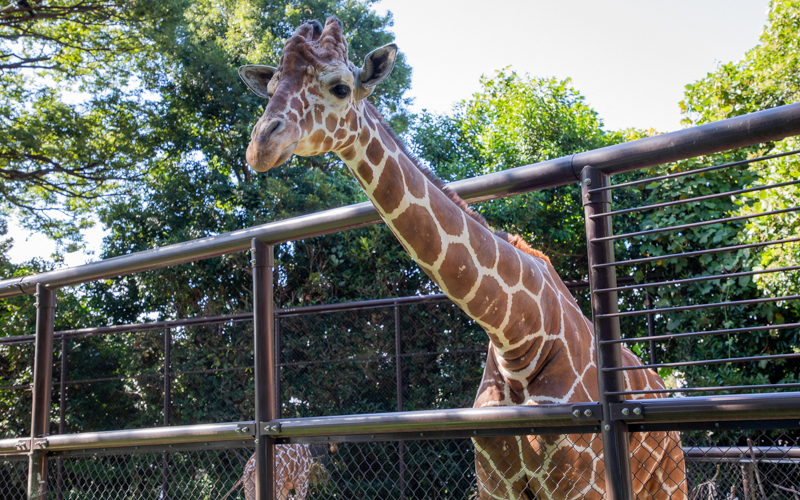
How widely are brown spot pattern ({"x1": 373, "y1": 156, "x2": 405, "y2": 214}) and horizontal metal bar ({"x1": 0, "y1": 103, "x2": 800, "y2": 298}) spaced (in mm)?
61

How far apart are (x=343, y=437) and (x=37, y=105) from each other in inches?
417

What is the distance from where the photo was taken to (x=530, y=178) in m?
1.90

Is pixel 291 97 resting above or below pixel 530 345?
above

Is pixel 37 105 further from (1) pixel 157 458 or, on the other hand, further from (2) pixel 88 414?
(1) pixel 157 458

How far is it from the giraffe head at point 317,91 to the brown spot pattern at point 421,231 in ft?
1.02

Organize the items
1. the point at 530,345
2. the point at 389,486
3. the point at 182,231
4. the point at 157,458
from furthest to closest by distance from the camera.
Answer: the point at 182,231, the point at 157,458, the point at 389,486, the point at 530,345

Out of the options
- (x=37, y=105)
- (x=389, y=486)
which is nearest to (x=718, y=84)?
(x=389, y=486)

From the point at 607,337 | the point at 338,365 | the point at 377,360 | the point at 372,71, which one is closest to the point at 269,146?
the point at 372,71

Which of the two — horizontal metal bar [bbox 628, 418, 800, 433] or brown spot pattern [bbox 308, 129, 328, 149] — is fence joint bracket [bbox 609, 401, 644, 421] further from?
brown spot pattern [bbox 308, 129, 328, 149]

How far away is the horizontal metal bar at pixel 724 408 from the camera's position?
1.40 m

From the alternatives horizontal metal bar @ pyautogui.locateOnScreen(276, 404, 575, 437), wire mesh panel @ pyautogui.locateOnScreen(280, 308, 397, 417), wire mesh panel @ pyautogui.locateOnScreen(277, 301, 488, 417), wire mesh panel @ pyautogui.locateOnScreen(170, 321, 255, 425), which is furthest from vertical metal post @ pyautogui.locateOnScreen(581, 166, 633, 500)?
wire mesh panel @ pyautogui.locateOnScreen(170, 321, 255, 425)

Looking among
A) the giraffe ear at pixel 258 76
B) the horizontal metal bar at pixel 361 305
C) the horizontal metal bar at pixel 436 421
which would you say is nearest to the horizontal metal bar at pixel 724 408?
the horizontal metal bar at pixel 436 421

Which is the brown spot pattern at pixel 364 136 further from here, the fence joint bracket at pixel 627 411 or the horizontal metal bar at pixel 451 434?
the fence joint bracket at pixel 627 411

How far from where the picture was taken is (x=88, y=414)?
355 inches
